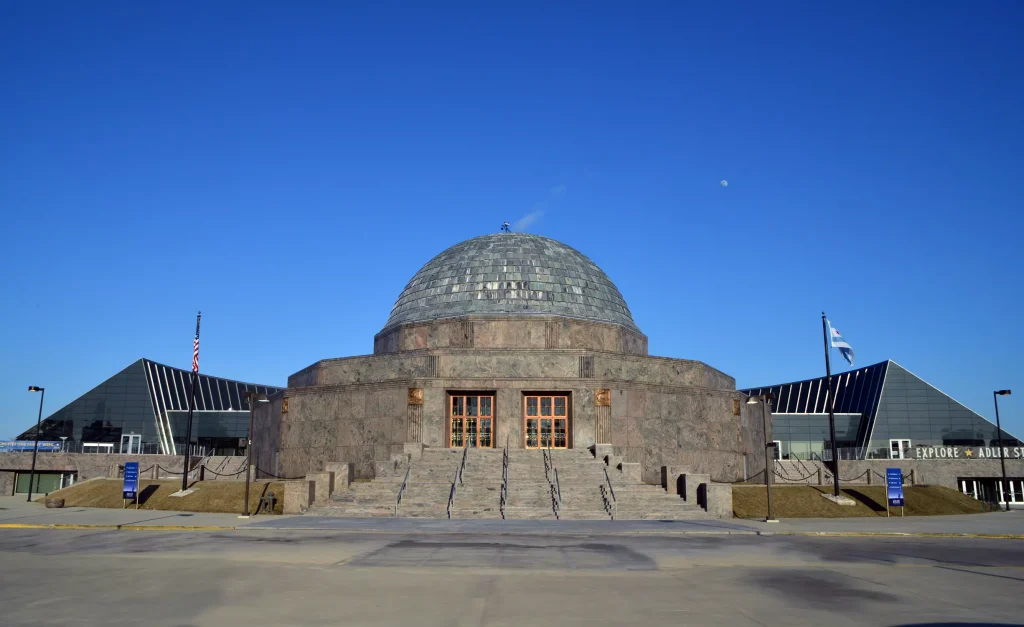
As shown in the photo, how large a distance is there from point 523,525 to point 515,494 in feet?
10.8

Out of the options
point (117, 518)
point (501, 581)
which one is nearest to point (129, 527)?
point (117, 518)

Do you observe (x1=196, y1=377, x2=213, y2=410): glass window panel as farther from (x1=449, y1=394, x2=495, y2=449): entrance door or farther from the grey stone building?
(x1=449, y1=394, x2=495, y2=449): entrance door

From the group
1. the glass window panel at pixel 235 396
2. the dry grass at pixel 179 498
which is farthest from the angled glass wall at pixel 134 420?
the dry grass at pixel 179 498

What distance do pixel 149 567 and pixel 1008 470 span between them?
34.0 m

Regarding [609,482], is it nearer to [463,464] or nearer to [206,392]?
[463,464]

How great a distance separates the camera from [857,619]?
6547 mm

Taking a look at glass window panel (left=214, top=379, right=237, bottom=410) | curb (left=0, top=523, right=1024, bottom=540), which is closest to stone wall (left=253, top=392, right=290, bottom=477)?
curb (left=0, top=523, right=1024, bottom=540)

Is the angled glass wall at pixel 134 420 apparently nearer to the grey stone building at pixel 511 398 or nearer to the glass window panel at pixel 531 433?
the grey stone building at pixel 511 398

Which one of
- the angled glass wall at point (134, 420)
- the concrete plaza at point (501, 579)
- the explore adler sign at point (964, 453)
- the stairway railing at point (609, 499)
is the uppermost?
the angled glass wall at point (134, 420)

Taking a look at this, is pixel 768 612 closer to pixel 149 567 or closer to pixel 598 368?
pixel 149 567

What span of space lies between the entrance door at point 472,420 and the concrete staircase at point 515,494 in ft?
7.18

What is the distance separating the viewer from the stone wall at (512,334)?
89.2ft

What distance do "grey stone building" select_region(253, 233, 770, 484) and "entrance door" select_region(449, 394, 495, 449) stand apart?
3 centimetres

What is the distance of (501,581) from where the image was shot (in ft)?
27.8
